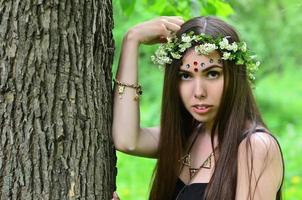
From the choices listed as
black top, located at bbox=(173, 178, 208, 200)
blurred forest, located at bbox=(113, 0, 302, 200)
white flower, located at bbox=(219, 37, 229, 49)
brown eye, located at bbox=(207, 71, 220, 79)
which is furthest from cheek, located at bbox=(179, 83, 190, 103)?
blurred forest, located at bbox=(113, 0, 302, 200)

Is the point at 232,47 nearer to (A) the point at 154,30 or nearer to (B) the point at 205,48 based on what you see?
(B) the point at 205,48

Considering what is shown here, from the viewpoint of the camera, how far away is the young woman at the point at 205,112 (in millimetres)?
2547

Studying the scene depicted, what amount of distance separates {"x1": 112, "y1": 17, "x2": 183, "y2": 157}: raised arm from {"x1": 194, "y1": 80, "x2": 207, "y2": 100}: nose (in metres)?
0.26

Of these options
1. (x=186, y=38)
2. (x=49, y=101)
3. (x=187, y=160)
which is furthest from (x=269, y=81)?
(x=49, y=101)

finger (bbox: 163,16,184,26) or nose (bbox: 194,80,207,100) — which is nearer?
nose (bbox: 194,80,207,100)

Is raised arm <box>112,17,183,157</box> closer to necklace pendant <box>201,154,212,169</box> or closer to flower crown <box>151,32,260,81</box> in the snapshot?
flower crown <box>151,32,260,81</box>

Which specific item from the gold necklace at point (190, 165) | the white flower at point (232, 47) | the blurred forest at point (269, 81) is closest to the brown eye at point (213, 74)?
the white flower at point (232, 47)

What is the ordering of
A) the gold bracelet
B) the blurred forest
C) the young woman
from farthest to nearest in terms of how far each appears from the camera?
the blurred forest, the gold bracelet, the young woman

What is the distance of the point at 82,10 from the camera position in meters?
2.37

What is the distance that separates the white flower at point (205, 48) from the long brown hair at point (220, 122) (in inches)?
3.1

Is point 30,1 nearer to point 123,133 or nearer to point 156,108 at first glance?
point 123,133

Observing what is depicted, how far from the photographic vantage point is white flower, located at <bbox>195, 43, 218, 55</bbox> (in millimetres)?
2549

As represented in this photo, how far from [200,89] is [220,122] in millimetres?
219

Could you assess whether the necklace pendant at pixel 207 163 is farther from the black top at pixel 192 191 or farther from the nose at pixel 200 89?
the nose at pixel 200 89
